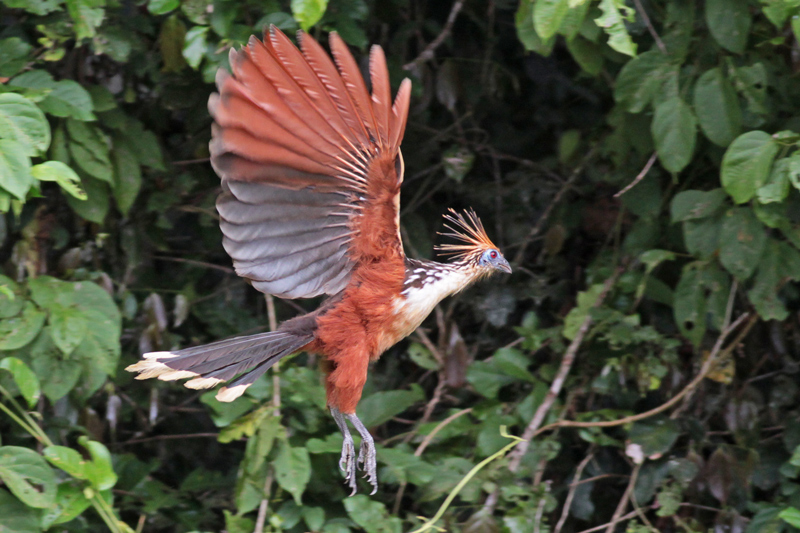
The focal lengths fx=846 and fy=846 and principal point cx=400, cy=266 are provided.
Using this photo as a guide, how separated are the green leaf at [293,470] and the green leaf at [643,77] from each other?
1.71 m

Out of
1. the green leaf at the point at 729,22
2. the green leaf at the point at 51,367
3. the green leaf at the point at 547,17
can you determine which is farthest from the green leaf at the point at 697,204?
the green leaf at the point at 51,367

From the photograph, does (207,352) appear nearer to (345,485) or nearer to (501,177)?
(345,485)

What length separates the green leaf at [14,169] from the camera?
2.29 metres

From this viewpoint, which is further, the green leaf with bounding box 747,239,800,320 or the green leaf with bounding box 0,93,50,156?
the green leaf with bounding box 747,239,800,320

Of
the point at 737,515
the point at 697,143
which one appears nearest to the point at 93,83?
the point at 697,143

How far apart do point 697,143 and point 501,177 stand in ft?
4.29

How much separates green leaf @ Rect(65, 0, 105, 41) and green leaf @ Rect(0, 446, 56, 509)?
4.37ft

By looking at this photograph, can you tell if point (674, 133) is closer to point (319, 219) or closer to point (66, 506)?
point (319, 219)

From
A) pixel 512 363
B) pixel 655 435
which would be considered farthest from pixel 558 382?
pixel 655 435

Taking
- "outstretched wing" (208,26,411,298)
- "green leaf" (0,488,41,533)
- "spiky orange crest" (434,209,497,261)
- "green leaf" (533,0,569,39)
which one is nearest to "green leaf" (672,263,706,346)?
"spiky orange crest" (434,209,497,261)

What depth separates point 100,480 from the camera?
2.78 metres

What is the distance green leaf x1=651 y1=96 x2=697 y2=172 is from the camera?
2.85 metres

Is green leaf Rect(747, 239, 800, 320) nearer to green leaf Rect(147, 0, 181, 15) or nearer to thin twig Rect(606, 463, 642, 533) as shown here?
thin twig Rect(606, 463, 642, 533)

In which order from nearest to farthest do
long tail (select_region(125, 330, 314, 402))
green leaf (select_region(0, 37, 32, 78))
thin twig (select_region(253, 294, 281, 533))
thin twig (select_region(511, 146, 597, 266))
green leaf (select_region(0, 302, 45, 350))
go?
1. long tail (select_region(125, 330, 314, 402))
2. green leaf (select_region(0, 302, 45, 350))
3. green leaf (select_region(0, 37, 32, 78))
4. thin twig (select_region(253, 294, 281, 533))
5. thin twig (select_region(511, 146, 597, 266))
